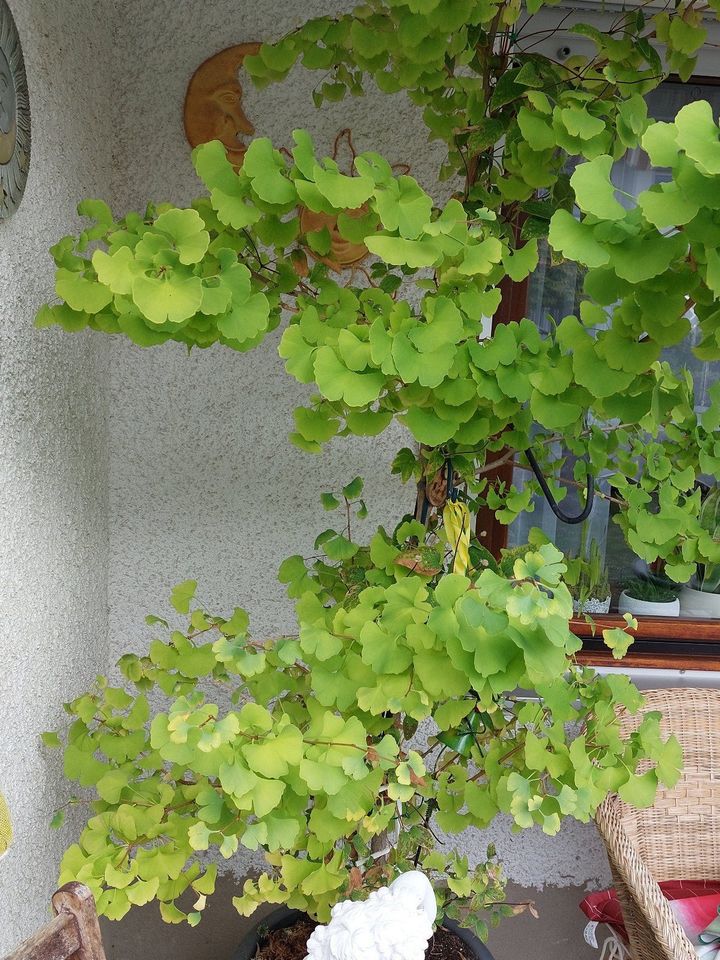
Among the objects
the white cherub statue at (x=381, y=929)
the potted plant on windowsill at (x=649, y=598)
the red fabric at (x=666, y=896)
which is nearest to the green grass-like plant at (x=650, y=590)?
the potted plant on windowsill at (x=649, y=598)

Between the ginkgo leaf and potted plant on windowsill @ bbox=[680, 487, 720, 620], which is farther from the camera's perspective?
potted plant on windowsill @ bbox=[680, 487, 720, 620]

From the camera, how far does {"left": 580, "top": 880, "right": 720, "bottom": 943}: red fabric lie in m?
1.76

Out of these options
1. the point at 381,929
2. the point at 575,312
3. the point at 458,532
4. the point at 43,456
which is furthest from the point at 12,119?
the point at 575,312

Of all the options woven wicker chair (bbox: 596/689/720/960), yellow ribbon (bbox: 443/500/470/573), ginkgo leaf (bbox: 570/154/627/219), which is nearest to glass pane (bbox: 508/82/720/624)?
woven wicker chair (bbox: 596/689/720/960)

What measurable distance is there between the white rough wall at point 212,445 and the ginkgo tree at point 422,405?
1.67 feet

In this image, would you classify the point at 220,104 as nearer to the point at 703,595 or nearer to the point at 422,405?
the point at 422,405

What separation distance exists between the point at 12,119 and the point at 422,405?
755 mm

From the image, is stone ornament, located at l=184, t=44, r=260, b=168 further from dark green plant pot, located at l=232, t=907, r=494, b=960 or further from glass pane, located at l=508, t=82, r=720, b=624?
dark green plant pot, located at l=232, t=907, r=494, b=960

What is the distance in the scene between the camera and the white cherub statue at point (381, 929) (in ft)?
2.78

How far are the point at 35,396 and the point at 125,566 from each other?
0.68 meters

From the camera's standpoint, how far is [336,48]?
1232mm

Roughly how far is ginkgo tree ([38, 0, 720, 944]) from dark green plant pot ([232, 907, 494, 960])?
0.42ft

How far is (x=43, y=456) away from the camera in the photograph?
140 centimetres

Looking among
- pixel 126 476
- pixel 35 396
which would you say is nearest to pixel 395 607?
pixel 35 396
